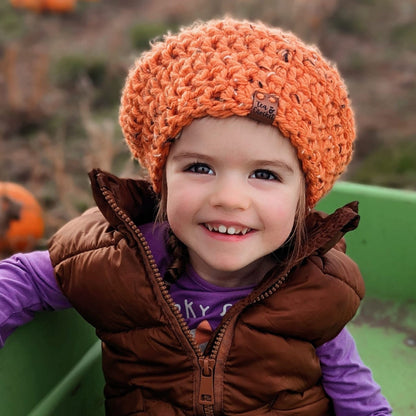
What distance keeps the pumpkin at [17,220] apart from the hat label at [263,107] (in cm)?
171

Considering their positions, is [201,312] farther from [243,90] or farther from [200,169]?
[243,90]

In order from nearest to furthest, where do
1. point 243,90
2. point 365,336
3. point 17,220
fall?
point 243,90, point 365,336, point 17,220

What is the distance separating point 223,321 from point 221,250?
16 centimetres

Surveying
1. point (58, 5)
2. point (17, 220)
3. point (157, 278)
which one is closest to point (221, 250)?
point (157, 278)

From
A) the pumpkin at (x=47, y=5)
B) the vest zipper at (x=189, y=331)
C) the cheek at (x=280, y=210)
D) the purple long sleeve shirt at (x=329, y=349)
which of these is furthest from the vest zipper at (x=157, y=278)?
the pumpkin at (x=47, y=5)

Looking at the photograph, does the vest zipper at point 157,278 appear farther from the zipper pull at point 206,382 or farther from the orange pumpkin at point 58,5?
the orange pumpkin at point 58,5

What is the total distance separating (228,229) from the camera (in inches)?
47.1

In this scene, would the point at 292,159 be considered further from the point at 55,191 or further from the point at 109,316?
the point at 55,191

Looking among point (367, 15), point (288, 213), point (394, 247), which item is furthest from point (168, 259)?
point (367, 15)

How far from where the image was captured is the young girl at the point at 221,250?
3.75 feet

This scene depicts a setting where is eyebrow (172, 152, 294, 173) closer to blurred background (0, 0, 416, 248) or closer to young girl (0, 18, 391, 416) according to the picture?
young girl (0, 18, 391, 416)

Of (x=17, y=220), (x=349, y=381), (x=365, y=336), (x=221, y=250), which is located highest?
(x=221, y=250)

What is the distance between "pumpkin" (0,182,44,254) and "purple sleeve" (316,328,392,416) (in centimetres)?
159

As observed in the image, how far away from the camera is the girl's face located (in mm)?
1134
